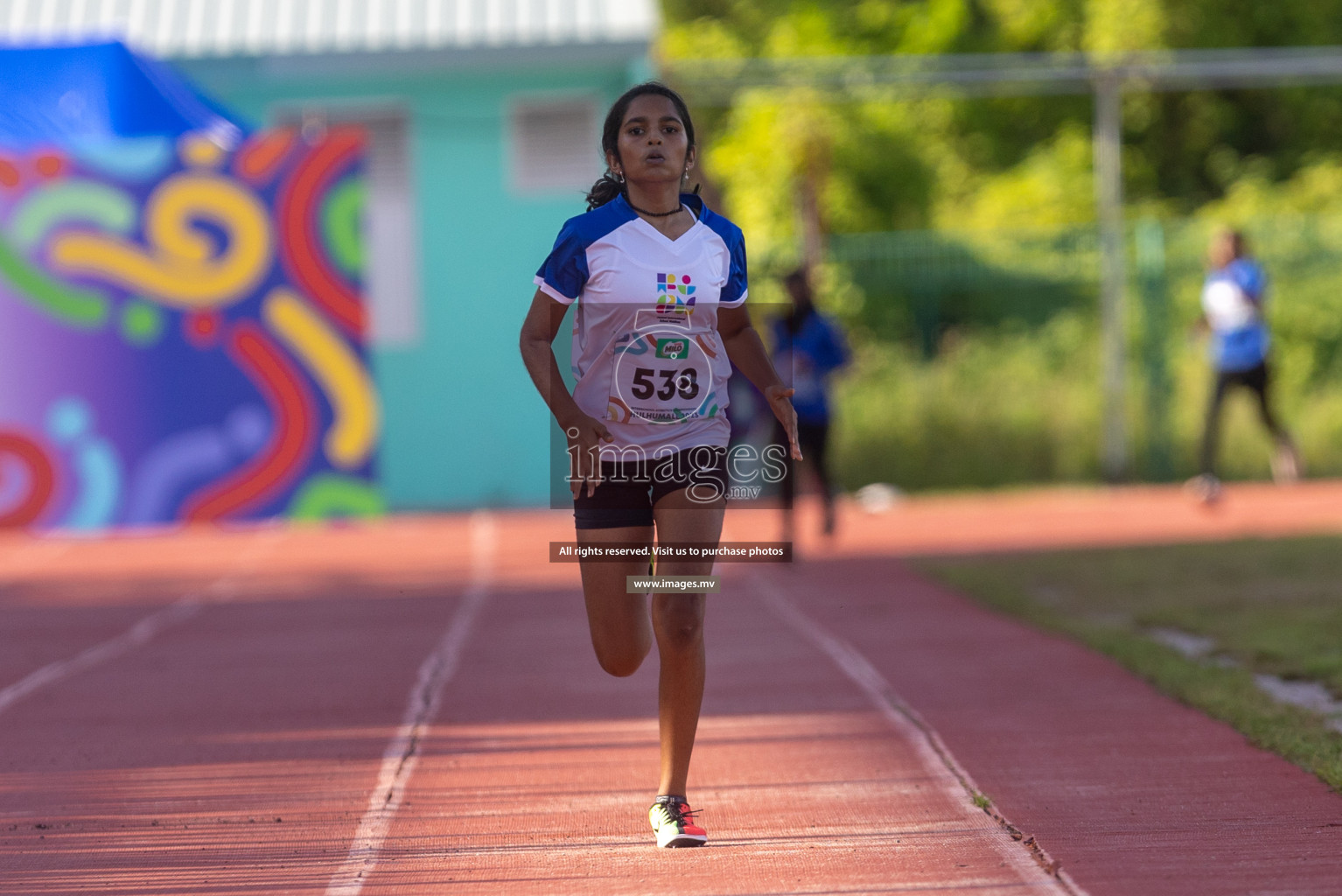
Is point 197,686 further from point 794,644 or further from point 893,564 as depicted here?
point 893,564

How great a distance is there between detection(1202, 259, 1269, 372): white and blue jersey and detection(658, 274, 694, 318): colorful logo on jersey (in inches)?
411

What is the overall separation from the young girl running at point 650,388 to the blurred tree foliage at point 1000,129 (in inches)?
784

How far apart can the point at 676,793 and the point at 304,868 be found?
99 centimetres

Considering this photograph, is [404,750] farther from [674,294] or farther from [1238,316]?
[1238,316]

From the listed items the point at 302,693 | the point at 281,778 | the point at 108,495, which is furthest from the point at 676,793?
the point at 108,495

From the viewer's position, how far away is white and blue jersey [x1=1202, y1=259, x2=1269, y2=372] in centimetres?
1403

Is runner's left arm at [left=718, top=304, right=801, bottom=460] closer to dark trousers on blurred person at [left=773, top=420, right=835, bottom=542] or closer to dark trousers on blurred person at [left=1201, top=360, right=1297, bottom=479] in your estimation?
dark trousers on blurred person at [left=773, top=420, right=835, bottom=542]

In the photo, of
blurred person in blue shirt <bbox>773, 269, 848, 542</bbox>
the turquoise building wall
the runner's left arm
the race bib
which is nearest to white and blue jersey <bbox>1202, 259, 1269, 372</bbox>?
blurred person in blue shirt <bbox>773, 269, 848, 542</bbox>

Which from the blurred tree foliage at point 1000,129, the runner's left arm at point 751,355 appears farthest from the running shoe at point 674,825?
the blurred tree foliage at point 1000,129

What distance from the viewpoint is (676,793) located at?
15.3 feet

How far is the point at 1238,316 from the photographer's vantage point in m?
14.0

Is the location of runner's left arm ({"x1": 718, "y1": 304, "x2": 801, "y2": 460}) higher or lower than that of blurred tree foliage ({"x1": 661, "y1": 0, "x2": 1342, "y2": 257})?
lower

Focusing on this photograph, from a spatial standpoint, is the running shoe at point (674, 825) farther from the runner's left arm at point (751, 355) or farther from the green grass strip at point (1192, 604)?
the green grass strip at point (1192, 604)

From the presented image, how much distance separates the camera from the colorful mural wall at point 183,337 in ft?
49.7
